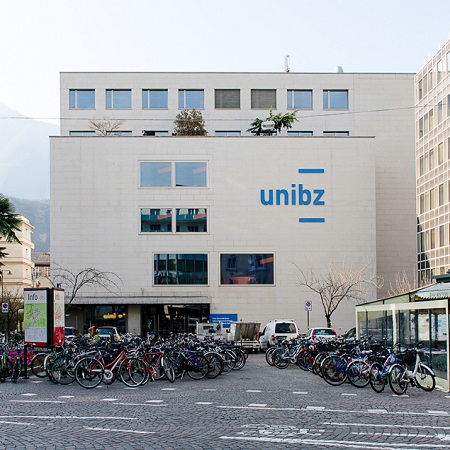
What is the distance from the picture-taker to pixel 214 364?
22.1 metres

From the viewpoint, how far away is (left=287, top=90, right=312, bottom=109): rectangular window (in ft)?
190

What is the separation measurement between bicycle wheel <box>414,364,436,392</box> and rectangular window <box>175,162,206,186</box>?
1293 inches

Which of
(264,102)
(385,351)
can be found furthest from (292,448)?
(264,102)

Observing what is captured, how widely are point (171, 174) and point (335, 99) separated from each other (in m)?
15.9

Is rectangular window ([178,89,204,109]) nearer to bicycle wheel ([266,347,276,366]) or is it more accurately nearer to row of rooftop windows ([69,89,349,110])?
row of rooftop windows ([69,89,349,110])

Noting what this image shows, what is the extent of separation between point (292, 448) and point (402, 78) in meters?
51.7

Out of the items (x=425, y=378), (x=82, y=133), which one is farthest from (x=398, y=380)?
(x=82, y=133)

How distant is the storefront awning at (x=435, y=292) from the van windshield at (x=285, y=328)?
16922mm

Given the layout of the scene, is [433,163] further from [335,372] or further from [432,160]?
[335,372]

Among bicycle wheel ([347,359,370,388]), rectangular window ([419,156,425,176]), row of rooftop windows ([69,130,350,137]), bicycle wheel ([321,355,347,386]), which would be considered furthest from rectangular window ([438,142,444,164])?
bicycle wheel ([347,359,370,388])

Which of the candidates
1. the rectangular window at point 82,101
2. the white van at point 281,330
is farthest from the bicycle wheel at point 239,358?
the rectangular window at point 82,101

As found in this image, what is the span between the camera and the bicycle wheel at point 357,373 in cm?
1886

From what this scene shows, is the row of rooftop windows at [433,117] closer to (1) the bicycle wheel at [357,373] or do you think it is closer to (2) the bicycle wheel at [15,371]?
(1) the bicycle wheel at [357,373]

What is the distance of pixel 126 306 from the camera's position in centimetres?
4956
